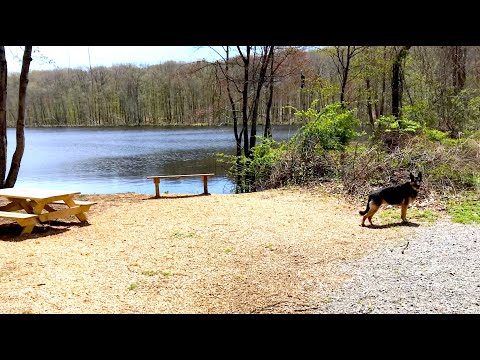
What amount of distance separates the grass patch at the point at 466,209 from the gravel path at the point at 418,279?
610 mm

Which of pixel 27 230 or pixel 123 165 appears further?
pixel 123 165

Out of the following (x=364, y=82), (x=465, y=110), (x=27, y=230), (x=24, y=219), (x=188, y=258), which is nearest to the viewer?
(x=188, y=258)

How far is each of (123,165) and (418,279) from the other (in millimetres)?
18748

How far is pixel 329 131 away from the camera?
36.9 feet

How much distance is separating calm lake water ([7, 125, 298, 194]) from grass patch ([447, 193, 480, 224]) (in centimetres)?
773

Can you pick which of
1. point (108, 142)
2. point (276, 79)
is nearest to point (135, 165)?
point (276, 79)

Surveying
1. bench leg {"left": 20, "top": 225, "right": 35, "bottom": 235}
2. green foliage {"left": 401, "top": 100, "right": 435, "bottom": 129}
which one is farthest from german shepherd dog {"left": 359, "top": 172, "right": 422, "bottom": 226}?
green foliage {"left": 401, "top": 100, "right": 435, "bottom": 129}

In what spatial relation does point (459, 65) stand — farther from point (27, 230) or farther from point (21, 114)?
point (27, 230)

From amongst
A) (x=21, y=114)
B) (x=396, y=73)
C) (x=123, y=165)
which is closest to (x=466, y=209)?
(x=396, y=73)

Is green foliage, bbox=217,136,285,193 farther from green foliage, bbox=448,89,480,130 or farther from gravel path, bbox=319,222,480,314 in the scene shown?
gravel path, bbox=319,222,480,314

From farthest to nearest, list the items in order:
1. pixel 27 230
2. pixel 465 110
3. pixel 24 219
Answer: pixel 465 110 < pixel 27 230 < pixel 24 219

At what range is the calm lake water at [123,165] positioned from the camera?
15.4m

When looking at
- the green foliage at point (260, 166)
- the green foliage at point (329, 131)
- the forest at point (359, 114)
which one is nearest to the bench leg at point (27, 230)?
the forest at point (359, 114)
